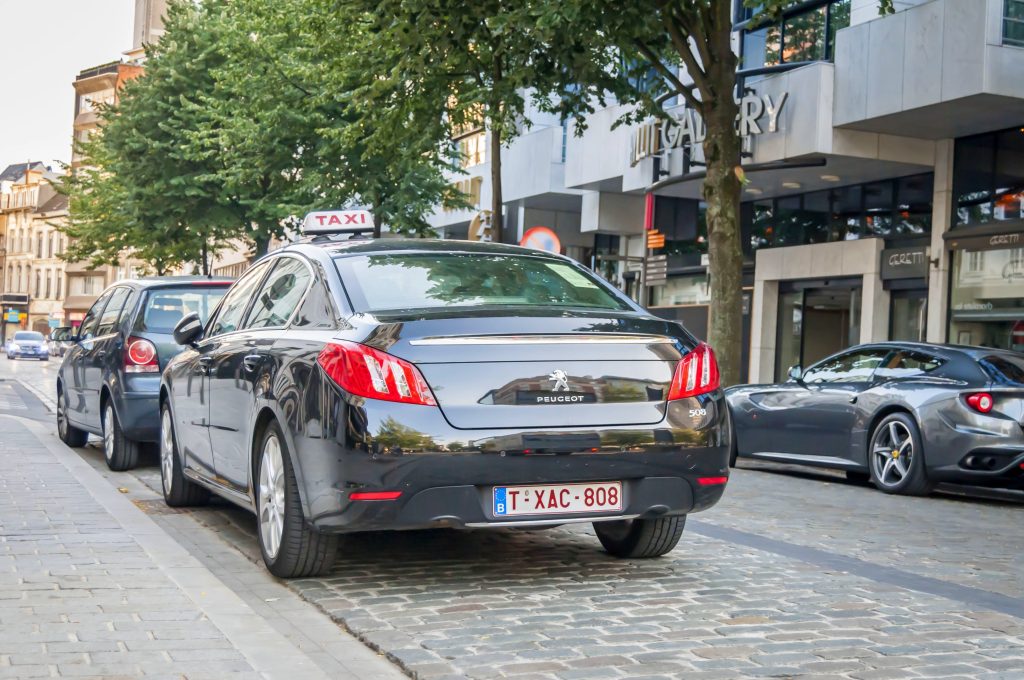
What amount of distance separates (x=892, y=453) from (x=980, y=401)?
3.50 ft

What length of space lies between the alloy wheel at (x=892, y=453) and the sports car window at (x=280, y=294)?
22.3ft

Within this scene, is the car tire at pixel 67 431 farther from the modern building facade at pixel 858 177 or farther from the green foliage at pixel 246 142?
the modern building facade at pixel 858 177

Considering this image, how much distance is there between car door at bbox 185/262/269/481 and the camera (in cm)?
801

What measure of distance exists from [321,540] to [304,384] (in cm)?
72

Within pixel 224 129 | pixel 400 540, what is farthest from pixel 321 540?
pixel 224 129

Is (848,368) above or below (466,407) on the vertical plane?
above

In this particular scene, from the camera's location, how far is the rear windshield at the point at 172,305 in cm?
1216

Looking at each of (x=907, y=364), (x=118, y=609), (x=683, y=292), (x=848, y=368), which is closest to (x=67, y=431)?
(x=848, y=368)

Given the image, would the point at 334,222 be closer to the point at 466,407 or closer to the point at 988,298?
the point at 988,298

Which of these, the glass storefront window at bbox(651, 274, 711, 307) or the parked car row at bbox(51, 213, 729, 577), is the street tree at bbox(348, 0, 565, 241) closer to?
the glass storefront window at bbox(651, 274, 711, 307)

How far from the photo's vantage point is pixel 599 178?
28.8 metres

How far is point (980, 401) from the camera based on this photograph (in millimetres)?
12078

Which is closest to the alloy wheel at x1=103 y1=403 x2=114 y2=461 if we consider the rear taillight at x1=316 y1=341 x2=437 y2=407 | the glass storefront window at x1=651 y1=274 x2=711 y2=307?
the rear taillight at x1=316 y1=341 x2=437 y2=407

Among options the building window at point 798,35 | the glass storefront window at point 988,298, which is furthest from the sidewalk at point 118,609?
the building window at point 798,35
